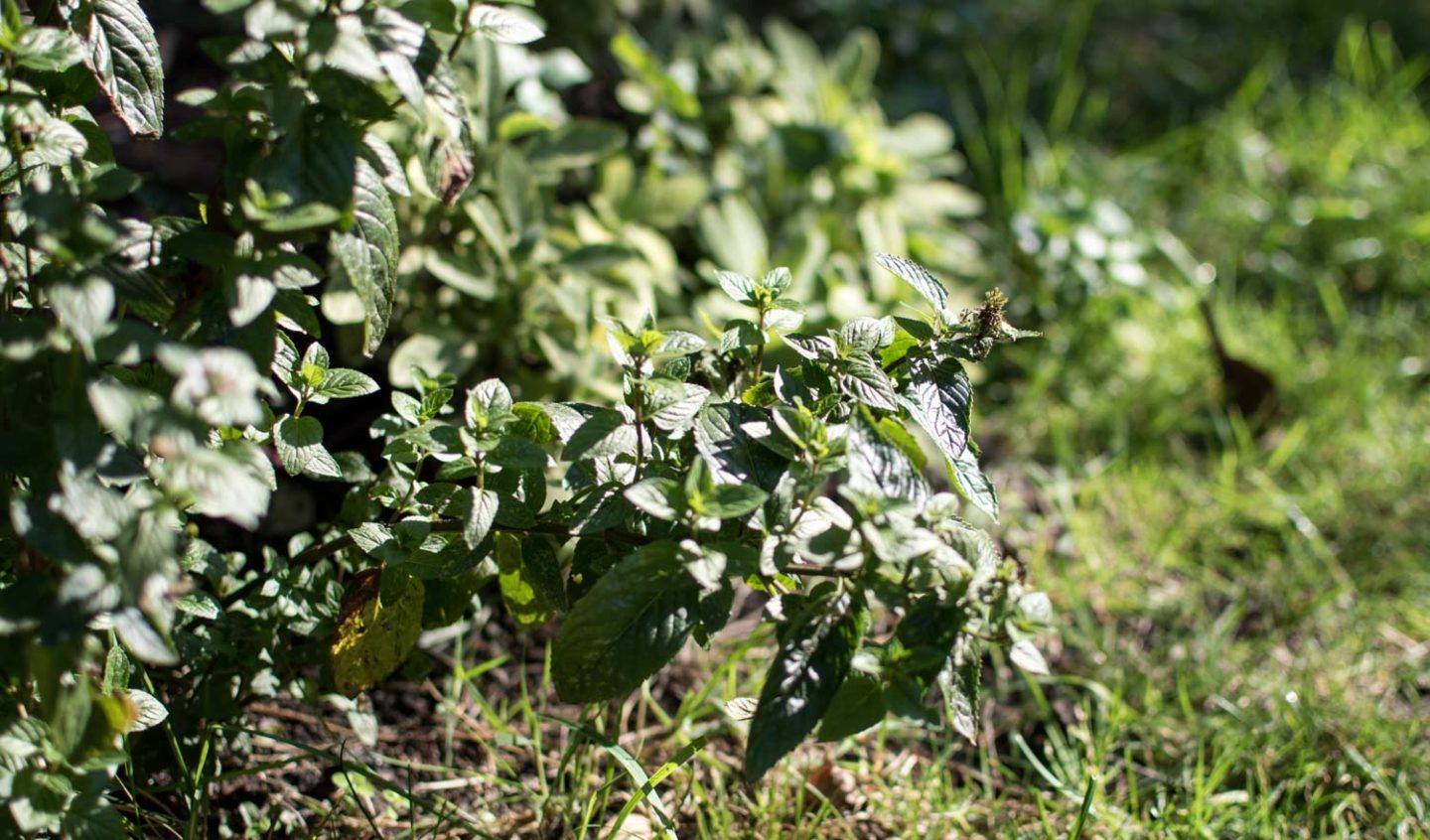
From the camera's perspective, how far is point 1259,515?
2.50 meters

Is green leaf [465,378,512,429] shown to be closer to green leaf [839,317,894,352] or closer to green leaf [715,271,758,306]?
green leaf [715,271,758,306]

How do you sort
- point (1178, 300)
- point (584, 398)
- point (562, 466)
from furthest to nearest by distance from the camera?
point (1178, 300) → point (584, 398) → point (562, 466)

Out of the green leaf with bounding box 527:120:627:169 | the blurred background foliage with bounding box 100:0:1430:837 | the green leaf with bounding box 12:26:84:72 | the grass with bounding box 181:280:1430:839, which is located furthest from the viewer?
the green leaf with bounding box 527:120:627:169

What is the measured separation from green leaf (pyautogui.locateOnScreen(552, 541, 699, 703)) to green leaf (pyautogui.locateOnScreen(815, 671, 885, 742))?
0.17m

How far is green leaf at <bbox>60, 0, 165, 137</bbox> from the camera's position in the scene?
1313mm

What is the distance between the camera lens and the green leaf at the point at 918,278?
1.40 metres

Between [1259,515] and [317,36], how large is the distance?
6.86 feet

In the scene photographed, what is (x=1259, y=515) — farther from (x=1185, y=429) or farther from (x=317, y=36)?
(x=317, y=36)

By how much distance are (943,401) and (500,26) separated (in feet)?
2.18

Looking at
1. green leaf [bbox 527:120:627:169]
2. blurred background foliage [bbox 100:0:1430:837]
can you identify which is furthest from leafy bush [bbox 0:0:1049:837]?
green leaf [bbox 527:120:627:169]

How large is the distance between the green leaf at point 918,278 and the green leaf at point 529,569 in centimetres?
52

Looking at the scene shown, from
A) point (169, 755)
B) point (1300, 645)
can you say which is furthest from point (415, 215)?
point (1300, 645)

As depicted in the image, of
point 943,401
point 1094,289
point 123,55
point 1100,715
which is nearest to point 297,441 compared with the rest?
point 123,55

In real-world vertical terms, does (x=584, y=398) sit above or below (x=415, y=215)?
below
